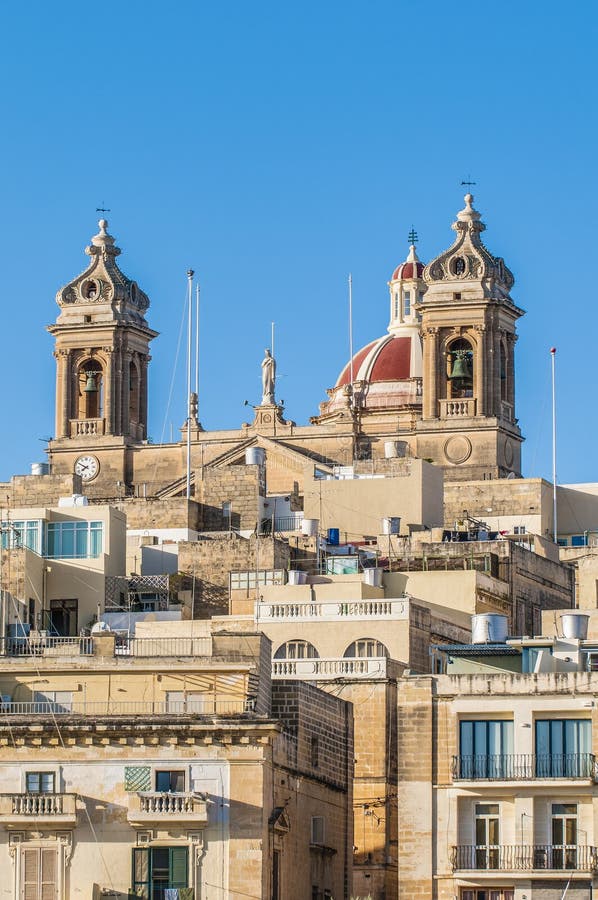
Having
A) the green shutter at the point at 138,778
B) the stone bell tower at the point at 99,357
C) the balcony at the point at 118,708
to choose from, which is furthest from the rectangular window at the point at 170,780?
the stone bell tower at the point at 99,357

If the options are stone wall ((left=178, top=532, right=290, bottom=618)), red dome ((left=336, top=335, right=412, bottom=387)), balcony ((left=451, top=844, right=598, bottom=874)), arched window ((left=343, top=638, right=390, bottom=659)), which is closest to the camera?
balcony ((left=451, top=844, right=598, bottom=874))

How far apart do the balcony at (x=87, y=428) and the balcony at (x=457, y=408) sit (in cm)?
1367

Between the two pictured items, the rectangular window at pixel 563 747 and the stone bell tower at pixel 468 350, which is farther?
the stone bell tower at pixel 468 350

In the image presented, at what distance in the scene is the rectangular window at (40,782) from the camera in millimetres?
69500

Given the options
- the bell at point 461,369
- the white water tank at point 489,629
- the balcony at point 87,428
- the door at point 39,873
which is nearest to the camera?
the door at point 39,873

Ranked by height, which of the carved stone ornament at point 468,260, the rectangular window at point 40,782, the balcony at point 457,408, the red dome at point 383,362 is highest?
the carved stone ornament at point 468,260

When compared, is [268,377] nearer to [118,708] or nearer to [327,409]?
[327,409]

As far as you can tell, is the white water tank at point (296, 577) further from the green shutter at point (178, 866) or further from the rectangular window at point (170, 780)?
the green shutter at point (178, 866)

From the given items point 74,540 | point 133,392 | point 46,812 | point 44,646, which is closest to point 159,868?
point 46,812

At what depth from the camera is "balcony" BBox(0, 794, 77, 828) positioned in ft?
226

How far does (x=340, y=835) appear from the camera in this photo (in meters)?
76.4

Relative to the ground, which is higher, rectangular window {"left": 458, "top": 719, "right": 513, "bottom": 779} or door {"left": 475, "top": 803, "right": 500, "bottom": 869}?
rectangular window {"left": 458, "top": 719, "right": 513, "bottom": 779}

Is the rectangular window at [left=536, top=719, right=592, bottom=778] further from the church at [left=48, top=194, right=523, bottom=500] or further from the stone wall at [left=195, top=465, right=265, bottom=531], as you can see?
the church at [left=48, top=194, right=523, bottom=500]

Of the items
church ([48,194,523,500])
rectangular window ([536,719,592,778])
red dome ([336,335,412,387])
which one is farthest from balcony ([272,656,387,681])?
red dome ([336,335,412,387])
